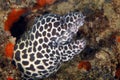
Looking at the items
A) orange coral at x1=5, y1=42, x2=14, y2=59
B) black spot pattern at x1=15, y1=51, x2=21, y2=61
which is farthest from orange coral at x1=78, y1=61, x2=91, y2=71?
orange coral at x1=5, y1=42, x2=14, y2=59

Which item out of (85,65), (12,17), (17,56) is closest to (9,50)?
(17,56)

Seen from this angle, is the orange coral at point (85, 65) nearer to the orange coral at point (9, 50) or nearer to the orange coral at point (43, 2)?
the orange coral at point (9, 50)

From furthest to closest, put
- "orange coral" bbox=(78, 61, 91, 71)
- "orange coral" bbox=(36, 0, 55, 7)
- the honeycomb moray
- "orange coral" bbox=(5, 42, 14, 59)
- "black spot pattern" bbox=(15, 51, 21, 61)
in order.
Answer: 1. "orange coral" bbox=(36, 0, 55, 7)
2. "orange coral" bbox=(78, 61, 91, 71)
3. "black spot pattern" bbox=(15, 51, 21, 61)
4. the honeycomb moray
5. "orange coral" bbox=(5, 42, 14, 59)

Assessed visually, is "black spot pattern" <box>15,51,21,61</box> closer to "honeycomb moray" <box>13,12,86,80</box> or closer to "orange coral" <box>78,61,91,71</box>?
"honeycomb moray" <box>13,12,86,80</box>

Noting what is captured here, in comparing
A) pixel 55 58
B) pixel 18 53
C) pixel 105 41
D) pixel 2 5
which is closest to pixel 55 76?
pixel 55 58

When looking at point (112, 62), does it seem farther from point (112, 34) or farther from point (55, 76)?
point (55, 76)

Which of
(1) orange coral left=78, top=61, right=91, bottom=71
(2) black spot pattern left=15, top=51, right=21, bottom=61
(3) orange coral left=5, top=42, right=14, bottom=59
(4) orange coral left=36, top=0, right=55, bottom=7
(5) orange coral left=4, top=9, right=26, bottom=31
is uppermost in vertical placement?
(4) orange coral left=36, top=0, right=55, bottom=7
